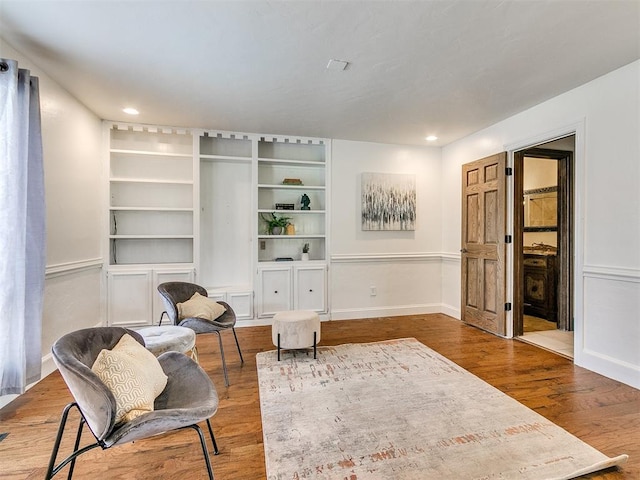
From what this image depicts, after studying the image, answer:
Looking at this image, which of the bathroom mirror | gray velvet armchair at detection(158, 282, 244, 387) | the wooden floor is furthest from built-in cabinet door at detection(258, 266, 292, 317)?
the bathroom mirror

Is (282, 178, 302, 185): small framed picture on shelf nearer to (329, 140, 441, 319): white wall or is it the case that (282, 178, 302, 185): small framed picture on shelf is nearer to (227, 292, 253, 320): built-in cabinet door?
(329, 140, 441, 319): white wall

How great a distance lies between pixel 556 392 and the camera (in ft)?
7.52

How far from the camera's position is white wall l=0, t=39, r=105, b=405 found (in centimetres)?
257

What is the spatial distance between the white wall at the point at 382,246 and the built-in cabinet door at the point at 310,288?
Result: 0.50ft

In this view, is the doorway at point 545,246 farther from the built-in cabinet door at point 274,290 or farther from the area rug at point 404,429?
the built-in cabinet door at point 274,290

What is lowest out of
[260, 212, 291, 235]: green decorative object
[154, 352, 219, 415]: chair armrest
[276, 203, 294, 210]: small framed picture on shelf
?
[154, 352, 219, 415]: chair armrest

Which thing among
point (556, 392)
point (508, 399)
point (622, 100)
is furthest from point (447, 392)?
point (622, 100)

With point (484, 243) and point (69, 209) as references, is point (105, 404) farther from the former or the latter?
point (484, 243)

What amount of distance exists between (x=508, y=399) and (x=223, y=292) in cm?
316

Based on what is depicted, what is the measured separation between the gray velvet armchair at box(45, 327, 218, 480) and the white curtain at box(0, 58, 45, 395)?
3.21ft

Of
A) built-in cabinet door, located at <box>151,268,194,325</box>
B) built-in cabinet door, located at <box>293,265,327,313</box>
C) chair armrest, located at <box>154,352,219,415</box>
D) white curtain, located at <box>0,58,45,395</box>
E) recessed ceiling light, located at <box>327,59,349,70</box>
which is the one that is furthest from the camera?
built-in cabinet door, located at <box>293,265,327,313</box>

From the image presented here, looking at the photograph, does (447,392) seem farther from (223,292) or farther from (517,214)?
(223,292)

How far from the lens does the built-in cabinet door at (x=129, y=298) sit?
3613 mm

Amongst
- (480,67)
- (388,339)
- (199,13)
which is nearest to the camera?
(199,13)
